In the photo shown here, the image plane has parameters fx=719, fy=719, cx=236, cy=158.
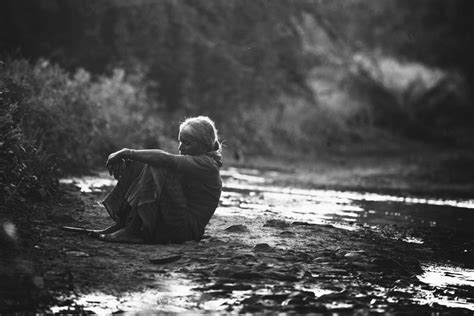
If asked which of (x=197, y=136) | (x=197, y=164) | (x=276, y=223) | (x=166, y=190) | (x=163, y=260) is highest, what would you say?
(x=197, y=136)

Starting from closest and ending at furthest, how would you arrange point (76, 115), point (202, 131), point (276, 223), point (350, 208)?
point (202, 131), point (276, 223), point (350, 208), point (76, 115)

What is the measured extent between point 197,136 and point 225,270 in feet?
5.26

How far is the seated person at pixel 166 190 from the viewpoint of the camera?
23.3 ft

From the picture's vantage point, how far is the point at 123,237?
731 cm

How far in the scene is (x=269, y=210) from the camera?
37.1 ft

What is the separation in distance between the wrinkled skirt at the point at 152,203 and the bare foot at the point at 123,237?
0.25 feet

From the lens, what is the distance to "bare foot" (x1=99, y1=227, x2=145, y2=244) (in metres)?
7.31

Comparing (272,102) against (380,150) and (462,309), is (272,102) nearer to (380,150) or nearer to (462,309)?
(380,150)

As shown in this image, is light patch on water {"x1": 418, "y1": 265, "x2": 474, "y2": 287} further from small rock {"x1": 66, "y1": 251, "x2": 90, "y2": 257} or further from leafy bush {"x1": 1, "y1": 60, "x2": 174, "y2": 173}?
leafy bush {"x1": 1, "y1": 60, "x2": 174, "y2": 173}

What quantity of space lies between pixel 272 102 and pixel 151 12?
25.8 feet

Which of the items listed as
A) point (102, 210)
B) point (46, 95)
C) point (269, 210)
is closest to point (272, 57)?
point (46, 95)

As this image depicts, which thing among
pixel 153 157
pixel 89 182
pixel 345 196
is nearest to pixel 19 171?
pixel 153 157

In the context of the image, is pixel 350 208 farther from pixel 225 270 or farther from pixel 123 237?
pixel 225 270

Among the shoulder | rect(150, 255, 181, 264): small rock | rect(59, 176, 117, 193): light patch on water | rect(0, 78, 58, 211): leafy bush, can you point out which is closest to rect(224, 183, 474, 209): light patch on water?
rect(59, 176, 117, 193): light patch on water
